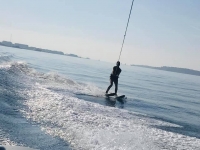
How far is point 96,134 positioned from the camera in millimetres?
7598

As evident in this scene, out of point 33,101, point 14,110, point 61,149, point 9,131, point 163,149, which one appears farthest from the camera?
point 33,101

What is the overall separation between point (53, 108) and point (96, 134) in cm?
314

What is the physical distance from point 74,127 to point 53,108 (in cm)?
Answer: 243

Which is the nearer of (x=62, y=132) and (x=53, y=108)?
(x=62, y=132)

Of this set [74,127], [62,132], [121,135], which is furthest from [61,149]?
[121,135]

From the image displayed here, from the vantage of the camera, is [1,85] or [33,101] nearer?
[33,101]

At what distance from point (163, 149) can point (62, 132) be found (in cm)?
307

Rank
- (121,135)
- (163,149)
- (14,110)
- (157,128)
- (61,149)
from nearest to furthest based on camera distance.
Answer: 1. (61,149)
2. (163,149)
3. (121,135)
4. (14,110)
5. (157,128)

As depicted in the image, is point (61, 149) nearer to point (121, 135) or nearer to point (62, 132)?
point (62, 132)

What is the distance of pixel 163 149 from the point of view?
23.9ft

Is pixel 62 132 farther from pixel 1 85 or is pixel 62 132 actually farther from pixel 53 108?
pixel 1 85

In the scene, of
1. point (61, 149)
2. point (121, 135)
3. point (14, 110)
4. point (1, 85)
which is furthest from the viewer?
point (1, 85)

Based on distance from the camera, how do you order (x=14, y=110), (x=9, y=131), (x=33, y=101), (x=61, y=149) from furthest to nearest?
(x=33, y=101) → (x=14, y=110) → (x=9, y=131) → (x=61, y=149)

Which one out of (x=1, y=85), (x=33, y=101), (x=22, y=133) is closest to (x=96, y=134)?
(x=22, y=133)
